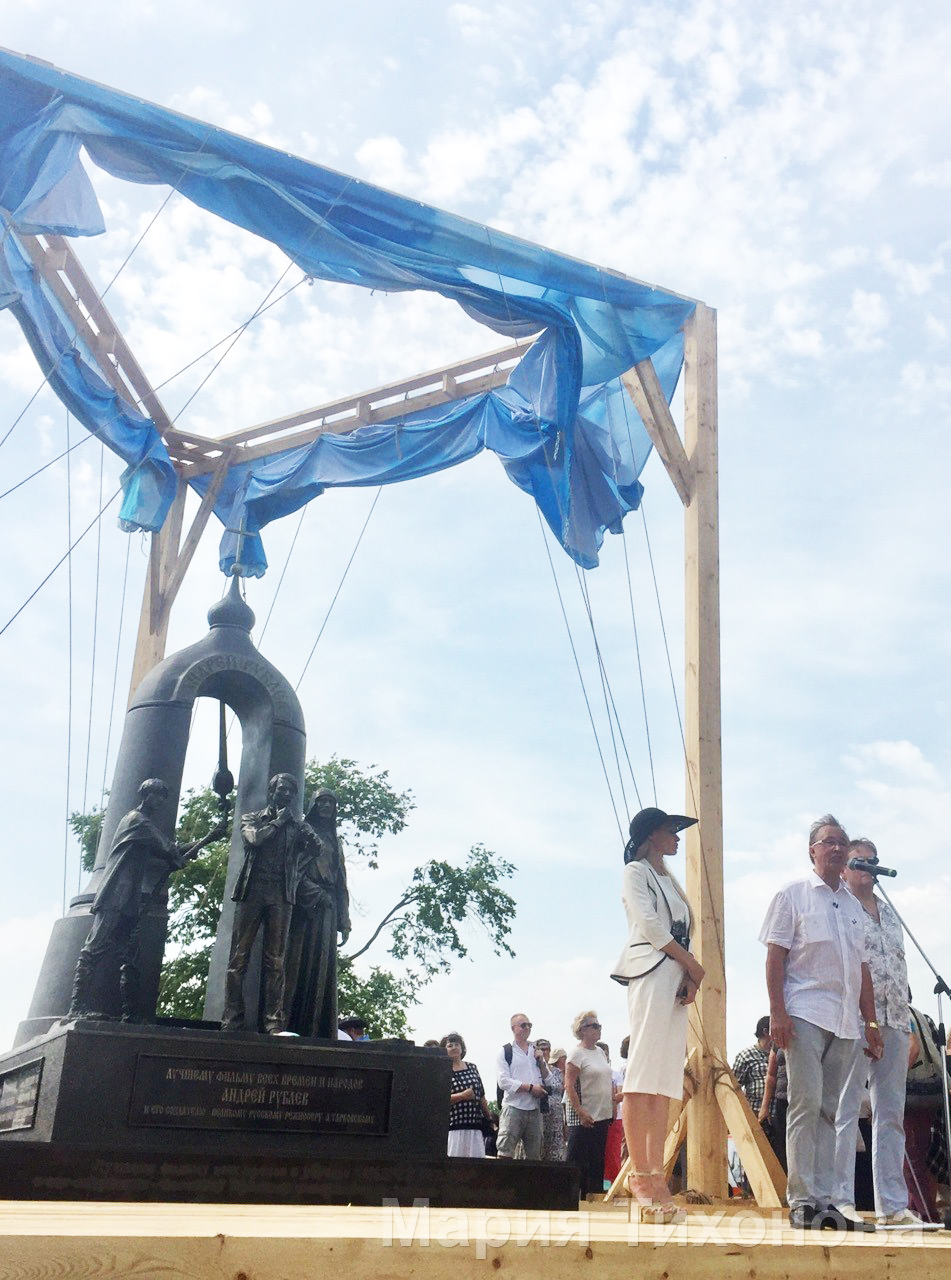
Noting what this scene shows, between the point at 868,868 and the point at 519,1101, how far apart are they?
4.08 meters

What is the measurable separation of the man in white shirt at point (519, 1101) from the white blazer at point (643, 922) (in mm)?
4027

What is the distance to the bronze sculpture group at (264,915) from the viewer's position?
229 inches

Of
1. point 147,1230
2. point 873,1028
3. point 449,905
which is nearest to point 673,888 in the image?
point 873,1028

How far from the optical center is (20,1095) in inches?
213

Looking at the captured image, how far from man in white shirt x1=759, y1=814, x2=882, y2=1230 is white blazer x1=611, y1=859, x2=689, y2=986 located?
1.63 ft

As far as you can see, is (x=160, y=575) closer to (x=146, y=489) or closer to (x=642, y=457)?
(x=146, y=489)

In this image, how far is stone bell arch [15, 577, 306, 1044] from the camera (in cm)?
632

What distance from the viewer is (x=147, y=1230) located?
7.89 feet

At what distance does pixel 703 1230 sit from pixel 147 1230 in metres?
1.74

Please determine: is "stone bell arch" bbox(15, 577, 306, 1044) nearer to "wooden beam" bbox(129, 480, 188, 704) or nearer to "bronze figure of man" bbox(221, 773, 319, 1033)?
"bronze figure of man" bbox(221, 773, 319, 1033)

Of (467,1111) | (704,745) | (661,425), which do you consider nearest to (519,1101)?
(467,1111)

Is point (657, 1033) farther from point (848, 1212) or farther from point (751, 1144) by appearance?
point (751, 1144)

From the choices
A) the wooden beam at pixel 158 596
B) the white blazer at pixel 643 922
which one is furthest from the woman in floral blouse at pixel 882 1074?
the wooden beam at pixel 158 596

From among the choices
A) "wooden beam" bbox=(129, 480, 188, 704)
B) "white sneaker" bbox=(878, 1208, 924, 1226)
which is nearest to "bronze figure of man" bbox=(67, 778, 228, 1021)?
"white sneaker" bbox=(878, 1208, 924, 1226)
